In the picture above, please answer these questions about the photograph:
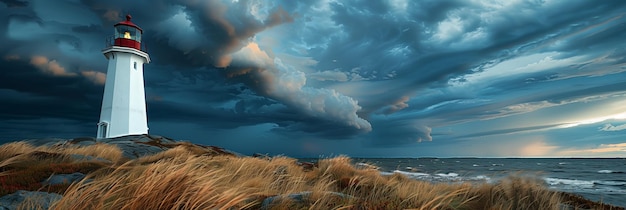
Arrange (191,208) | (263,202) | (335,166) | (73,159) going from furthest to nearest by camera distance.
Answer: (335,166) → (73,159) → (263,202) → (191,208)

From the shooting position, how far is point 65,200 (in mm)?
3469

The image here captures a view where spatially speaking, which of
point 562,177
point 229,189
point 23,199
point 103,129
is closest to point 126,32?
point 103,129

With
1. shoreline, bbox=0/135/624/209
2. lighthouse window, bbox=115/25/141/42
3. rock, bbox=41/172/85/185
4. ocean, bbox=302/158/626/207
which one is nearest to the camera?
shoreline, bbox=0/135/624/209

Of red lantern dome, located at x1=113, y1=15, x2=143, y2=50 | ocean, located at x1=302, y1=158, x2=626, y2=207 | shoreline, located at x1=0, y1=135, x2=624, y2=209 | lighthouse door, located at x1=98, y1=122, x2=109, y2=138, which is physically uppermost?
red lantern dome, located at x1=113, y1=15, x2=143, y2=50

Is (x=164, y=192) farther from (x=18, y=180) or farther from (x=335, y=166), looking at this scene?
(x=335, y=166)

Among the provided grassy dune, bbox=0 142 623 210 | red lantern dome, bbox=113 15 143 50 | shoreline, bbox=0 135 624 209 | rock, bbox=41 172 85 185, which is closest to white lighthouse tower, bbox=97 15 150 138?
red lantern dome, bbox=113 15 143 50

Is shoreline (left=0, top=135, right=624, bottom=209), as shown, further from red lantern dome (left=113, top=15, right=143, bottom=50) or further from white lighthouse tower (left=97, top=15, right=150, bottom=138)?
red lantern dome (left=113, top=15, right=143, bottom=50)

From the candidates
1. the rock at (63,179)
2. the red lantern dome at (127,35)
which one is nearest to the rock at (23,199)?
the rock at (63,179)

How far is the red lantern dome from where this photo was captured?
26.7 meters

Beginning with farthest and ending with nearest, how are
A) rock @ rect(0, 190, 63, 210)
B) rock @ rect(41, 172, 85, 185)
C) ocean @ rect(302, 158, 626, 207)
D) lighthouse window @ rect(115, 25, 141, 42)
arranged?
lighthouse window @ rect(115, 25, 141, 42) → ocean @ rect(302, 158, 626, 207) → rock @ rect(41, 172, 85, 185) → rock @ rect(0, 190, 63, 210)

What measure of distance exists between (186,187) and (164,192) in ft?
0.88

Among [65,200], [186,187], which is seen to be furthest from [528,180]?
[65,200]

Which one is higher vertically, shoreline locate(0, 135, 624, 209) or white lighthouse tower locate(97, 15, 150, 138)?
white lighthouse tower locate(97, 15, 150, 138)

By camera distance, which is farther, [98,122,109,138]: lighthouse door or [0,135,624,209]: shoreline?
[98,122,109,138]: lighthouse door
